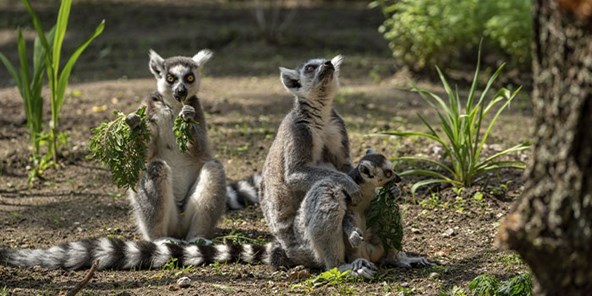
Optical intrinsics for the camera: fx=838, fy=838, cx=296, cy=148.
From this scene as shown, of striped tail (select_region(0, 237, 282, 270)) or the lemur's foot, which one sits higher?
striped tail (select_region(0, 237, 282, 270))

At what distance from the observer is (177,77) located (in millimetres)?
Result: 6375

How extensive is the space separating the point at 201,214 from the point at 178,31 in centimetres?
842

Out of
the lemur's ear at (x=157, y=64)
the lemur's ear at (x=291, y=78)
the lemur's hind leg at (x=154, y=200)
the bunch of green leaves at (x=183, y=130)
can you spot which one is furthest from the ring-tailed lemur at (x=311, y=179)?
the lemur's ear at (x=157, y=64)

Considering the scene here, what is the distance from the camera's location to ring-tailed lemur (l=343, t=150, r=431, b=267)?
17.4ft

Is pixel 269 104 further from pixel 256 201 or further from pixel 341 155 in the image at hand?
pixel 341 155

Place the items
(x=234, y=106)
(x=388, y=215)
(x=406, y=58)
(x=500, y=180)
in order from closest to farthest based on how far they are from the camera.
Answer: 1. (x=388, y=215)
2. (x=500, y=180)
3. (x=234, y=106)
4. (x=406, y=58)

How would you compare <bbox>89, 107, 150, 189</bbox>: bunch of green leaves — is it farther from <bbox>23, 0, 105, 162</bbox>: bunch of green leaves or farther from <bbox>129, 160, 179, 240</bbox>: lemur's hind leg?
<bbox>23, 0, 105, 162</bbox>: bunch of green leaves

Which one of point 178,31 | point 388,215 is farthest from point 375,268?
point 178,31

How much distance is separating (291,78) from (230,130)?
10.2ft

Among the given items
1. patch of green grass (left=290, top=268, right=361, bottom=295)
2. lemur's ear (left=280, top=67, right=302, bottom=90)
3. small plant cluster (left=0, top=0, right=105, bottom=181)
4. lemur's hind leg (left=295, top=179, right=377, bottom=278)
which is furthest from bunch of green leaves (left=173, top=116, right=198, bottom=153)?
small plant cluster (left=0, top=0, right=105, bottom=181)

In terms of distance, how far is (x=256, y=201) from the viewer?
7.10 metres

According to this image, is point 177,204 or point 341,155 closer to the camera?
point 341,155

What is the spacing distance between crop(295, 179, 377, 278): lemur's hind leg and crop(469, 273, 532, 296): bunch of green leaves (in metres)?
0.75

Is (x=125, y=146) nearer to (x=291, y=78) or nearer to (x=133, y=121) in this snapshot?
(x=133, y=121)
